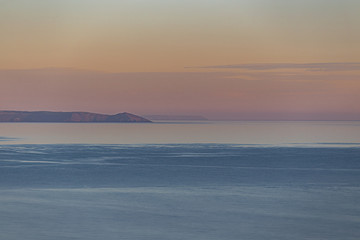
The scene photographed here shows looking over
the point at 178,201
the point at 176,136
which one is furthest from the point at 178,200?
the point at 176,136

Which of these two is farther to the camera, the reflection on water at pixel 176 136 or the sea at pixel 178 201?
the reflection on water at pixel 176 136

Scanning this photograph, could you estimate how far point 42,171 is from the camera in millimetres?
20859

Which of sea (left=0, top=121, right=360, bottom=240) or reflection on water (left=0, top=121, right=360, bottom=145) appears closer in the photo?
sea (left=0, top=121, right=360, bottom=240)

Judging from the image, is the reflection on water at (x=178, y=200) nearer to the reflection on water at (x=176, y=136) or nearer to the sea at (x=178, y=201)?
the sea at (x=178, y=201)

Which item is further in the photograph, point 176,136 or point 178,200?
point 176,136

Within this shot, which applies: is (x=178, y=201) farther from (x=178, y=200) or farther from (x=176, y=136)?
(x=176, y=136)

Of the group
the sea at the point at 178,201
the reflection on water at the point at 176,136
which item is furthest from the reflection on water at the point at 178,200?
the reflection on water at the point at 176,136

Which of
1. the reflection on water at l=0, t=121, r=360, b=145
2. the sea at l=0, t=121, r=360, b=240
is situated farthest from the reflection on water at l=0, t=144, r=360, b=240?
the reflection on water at l=0, t=121, r=360, b=145

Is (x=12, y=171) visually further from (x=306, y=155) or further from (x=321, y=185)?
(x=306, y=155)

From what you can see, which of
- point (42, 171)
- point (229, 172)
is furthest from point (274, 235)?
point (42, 171)

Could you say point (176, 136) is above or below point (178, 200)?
above

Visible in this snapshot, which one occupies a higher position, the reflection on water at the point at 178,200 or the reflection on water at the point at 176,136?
the reflection on water at the point at 176,136

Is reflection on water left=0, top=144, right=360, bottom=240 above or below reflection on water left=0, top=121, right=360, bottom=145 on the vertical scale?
below

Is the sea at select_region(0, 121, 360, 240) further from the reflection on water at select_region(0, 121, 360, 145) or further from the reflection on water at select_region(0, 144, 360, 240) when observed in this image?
the reflection on water at select_region(0, 121, 360, 145)
